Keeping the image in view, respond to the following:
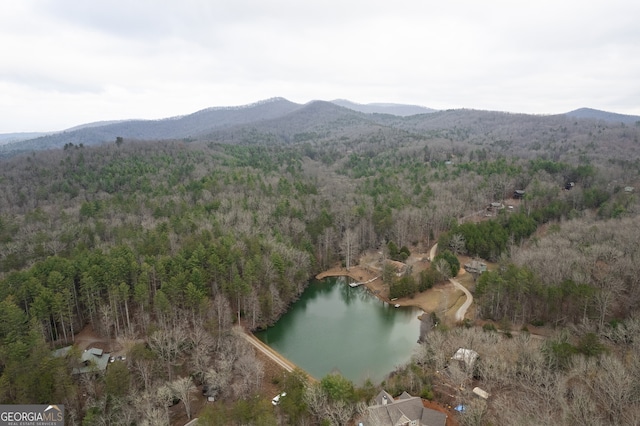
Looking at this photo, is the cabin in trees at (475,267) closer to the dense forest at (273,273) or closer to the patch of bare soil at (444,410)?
the dense forest at (273,273)

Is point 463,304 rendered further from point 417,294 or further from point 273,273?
point 273,273

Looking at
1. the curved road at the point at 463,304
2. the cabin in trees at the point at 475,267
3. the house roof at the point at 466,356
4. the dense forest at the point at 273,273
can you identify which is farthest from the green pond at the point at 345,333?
the cabin in trees at the point at 475,267

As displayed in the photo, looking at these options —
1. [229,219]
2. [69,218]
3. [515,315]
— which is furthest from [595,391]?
[69,218]

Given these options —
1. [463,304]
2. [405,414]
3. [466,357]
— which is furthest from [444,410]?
[463,304]

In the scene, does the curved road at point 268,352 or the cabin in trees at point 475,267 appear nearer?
the curved road at point 268,352

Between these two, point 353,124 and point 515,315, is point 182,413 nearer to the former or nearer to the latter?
point 515,315

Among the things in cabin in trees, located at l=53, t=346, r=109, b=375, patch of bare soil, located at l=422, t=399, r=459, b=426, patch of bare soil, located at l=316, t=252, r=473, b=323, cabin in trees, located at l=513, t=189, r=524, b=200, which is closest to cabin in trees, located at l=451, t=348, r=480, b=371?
patch of bare soil, located at l=422, t=399, r=459, b=426
